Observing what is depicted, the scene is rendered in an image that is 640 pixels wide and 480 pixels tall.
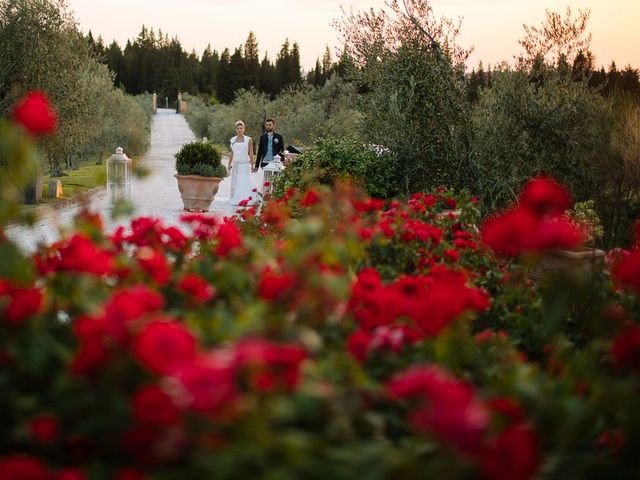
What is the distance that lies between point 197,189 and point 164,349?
1589 cm

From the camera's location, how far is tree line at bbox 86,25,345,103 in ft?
269

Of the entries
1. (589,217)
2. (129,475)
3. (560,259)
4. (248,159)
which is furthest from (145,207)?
(129,475)

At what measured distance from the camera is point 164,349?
1.54m

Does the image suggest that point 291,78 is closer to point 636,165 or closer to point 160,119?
point 160,119

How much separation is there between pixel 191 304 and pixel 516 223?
3.35 ft

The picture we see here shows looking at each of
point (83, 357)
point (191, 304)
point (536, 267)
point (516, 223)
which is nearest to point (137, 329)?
point (83, 357)

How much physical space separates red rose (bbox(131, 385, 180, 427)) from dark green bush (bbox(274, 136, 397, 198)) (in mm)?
9354

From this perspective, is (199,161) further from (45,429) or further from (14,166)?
(45,429)

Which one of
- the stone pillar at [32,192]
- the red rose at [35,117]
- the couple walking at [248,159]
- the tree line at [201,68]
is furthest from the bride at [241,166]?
the tree line at [201,68]

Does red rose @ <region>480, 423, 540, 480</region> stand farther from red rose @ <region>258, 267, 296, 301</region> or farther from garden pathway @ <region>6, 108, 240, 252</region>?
garden pathway @ <region>6, 108, 240, 252</region>

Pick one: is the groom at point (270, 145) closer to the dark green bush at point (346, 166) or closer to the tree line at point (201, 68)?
the dark green bush at point (346, 166)

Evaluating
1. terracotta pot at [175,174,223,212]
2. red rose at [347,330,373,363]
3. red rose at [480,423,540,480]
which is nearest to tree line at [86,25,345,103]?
terracotta pot at [175,174,223,212]

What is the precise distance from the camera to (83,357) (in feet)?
5.80

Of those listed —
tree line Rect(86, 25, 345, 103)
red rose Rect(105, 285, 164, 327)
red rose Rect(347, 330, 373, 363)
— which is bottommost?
red rose Rect(347, 330, 373, 363)
